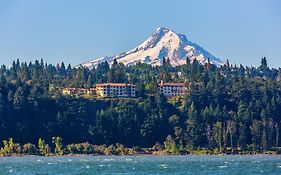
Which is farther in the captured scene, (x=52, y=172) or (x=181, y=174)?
(x=52, y=172)

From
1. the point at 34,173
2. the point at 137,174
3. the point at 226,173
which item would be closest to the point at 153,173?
the point at 137,174

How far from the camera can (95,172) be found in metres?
120

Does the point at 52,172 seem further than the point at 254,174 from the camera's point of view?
Yes

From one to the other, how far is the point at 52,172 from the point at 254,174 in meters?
31.3

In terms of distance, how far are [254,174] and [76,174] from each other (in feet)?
84.8

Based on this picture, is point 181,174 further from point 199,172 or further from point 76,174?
point 76,174

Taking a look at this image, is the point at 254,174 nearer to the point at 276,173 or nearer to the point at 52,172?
the point at 276,173

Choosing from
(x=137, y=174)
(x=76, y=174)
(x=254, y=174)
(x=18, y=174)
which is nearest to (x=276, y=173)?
(x=254, y=174)

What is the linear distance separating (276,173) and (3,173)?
133ft

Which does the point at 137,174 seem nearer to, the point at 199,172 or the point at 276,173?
the point at 199,172

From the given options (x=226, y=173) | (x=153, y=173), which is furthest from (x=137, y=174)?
(x=226, y=173)

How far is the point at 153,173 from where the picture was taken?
117 meters

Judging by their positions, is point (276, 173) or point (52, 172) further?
point (52, 172)

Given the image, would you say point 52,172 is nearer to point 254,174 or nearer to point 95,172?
point 95,172
